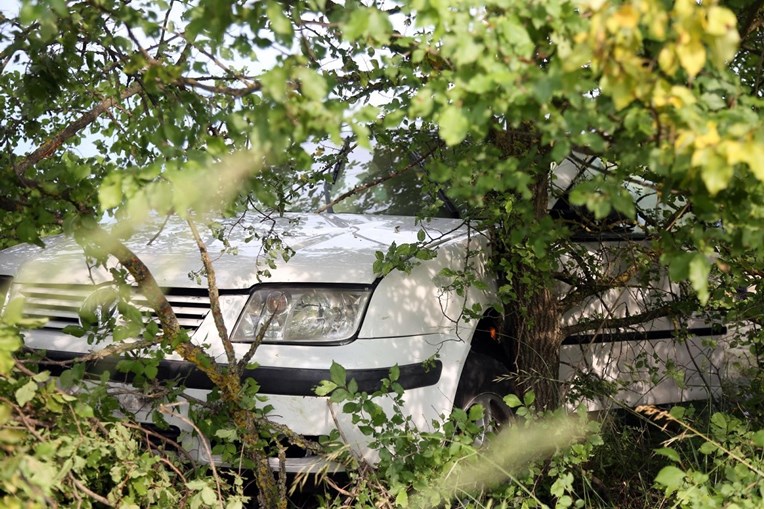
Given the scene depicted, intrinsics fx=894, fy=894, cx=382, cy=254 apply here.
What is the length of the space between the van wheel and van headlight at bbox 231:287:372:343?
60 cm

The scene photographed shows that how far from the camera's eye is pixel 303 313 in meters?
3.36

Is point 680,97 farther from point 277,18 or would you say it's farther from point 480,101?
point 277,18

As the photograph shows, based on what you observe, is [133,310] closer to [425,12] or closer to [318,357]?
[318,357]

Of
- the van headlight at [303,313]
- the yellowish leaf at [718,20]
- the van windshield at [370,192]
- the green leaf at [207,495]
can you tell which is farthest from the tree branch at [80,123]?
the yellowish leaf at [718,20]

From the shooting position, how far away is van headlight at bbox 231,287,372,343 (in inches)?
131

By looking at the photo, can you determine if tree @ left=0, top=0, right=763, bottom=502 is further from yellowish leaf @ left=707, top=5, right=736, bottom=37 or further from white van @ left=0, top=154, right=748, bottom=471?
white van @ left=0, top=154, right=748, bottom=471

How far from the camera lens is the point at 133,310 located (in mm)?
2609

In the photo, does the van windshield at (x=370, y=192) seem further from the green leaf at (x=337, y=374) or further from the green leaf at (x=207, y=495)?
the green leaf at (x=207, y=495)

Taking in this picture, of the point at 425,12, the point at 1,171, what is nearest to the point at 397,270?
the point at 1,171

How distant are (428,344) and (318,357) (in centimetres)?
47

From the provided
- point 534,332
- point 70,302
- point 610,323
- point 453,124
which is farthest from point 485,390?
point 453,124

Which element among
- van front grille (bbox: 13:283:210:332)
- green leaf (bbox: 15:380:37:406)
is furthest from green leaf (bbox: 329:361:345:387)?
green leaf (bbox: 15:380:37:406)

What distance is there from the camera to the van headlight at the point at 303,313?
334 cm

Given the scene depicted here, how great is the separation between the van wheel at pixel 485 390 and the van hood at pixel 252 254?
1.82 ft
